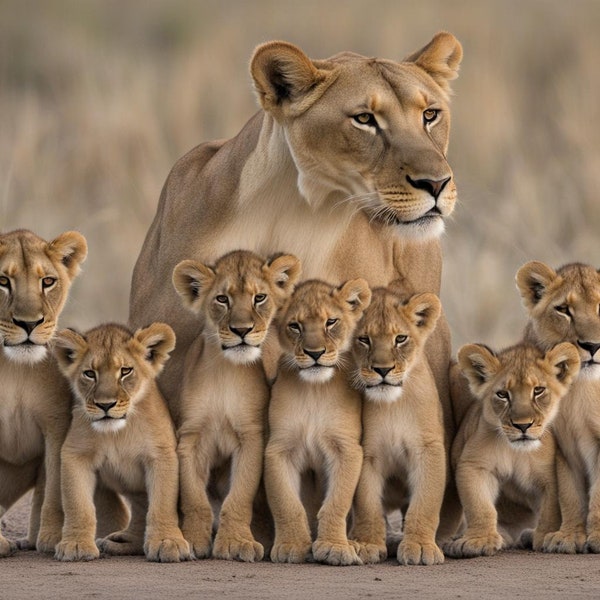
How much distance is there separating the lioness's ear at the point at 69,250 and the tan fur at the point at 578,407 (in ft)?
6.01

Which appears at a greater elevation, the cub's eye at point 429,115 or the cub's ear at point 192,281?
the cub's eye at point 429,115

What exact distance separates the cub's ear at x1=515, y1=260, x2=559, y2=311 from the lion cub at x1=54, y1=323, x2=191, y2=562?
1.41 m

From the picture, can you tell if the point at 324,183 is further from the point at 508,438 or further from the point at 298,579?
the point at 298,579

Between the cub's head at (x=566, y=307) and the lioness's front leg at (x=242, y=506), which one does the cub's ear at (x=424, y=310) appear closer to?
the cub's head at (x=566, y=307)

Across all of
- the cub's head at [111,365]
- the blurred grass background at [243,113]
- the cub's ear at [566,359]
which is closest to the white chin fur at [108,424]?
the cub's head at [111,365]

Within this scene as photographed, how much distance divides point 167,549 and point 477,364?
1.41 metres

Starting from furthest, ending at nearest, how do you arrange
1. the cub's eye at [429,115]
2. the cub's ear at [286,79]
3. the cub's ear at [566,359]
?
the cub's eye at [429,115], the cub's ear at [286,79], the cub's ear at [566,359]

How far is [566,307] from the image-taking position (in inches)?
291

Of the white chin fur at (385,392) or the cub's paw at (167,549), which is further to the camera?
the white chin fur at (385,392)

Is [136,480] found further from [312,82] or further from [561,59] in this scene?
[561,59]

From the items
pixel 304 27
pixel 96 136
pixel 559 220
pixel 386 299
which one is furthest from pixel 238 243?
pixel 304 27

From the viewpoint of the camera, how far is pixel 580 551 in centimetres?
705

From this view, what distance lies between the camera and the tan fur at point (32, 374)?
7086 millimetres

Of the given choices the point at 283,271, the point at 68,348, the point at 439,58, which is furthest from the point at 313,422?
the point at 439,58
